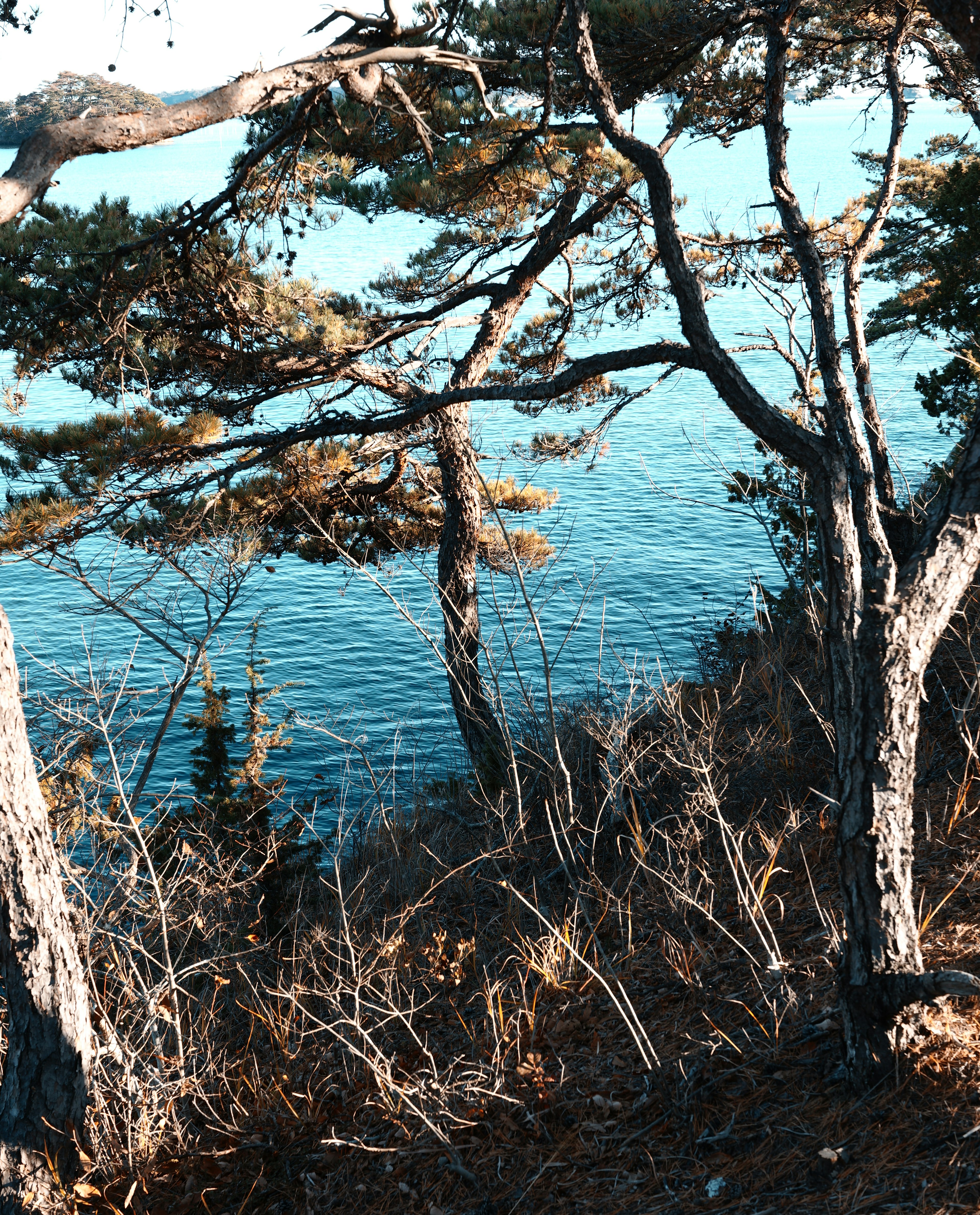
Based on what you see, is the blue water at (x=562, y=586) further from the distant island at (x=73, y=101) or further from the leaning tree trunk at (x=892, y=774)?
A: the leaning tree trunk at (x=892, y=774)

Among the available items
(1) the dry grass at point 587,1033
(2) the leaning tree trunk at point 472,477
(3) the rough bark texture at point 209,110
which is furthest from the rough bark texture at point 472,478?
(3) the rough bark texture at point 209,110

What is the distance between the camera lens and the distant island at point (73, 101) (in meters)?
4.45

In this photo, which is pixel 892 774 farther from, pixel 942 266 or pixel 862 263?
pixel 942 266

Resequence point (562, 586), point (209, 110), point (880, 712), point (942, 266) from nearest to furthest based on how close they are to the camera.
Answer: point (880, 712), point (209, 110), point (942, 266), point (562, 586)

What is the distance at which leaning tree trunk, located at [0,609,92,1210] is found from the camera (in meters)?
4.39

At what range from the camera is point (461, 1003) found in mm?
5094

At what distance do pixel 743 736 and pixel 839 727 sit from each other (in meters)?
3.80

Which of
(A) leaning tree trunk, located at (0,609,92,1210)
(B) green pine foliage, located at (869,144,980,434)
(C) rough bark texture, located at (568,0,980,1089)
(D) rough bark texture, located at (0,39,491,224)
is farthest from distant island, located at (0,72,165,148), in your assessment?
(B) green pine foliage, located at (869,144,980,434)

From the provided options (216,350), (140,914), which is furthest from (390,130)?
(140,914)

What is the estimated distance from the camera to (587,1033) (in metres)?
4.49

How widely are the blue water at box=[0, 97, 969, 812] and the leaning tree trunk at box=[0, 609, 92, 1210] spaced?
443 cm

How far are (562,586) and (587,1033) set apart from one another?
10996 millimetres

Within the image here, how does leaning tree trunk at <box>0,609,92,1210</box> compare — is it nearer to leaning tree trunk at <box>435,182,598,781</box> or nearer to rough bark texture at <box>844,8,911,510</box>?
rough bark texture at <box>844,8,911,510</box>

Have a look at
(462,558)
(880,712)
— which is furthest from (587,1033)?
(462,558)
